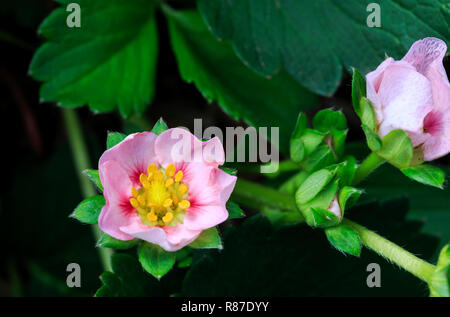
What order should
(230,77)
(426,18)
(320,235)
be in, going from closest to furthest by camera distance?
1. (426,18)
2. (320,235)
3. (230,77)

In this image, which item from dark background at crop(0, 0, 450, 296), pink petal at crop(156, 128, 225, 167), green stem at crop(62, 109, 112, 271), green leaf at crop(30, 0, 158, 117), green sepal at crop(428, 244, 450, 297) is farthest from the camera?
dark background at crop(0, 0, 450, 296)

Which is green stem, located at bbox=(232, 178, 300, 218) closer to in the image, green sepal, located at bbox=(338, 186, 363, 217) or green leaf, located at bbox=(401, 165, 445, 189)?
green sepal, located at bbox=(338, 186, 363, 217)

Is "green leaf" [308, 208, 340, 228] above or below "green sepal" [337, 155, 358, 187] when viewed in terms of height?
below

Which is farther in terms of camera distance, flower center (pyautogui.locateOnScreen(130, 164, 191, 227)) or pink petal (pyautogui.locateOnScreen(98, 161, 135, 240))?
flower center (pyautogui.locateOnScreen(130, 164, 191, 227))

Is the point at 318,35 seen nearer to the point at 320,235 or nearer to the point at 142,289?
the point at 320,235

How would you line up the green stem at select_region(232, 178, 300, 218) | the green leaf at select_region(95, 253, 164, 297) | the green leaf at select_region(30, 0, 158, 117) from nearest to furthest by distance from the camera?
the green leaf at select_region(95, 253, 164, 297)
the green stem at select_region(232, 178, 300, 218)
the green leaf at select_region(30, 0, 158, 117)

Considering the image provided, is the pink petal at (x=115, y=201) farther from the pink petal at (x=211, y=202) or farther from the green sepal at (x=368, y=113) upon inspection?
the green sepal at (x=368, y=113)

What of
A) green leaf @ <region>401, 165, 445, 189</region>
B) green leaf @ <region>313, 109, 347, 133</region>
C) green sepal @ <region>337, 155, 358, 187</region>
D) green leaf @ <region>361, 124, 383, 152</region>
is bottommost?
green sepal @ <region>337, 155, 358, 187</region>

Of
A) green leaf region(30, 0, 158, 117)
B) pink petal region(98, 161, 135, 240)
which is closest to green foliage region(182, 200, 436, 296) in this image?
pink petal region(98, 161, 135, 240)

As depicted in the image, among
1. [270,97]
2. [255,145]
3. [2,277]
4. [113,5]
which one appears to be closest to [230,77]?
[270,97]
